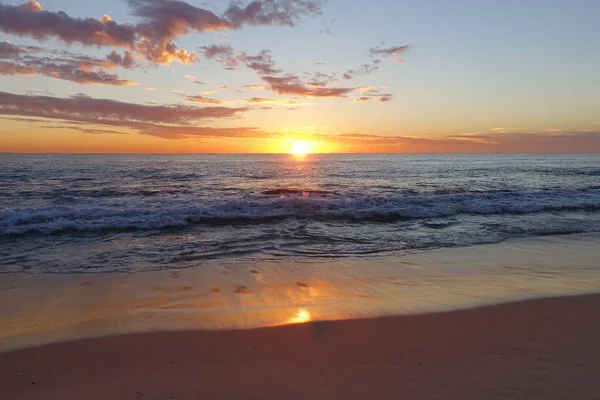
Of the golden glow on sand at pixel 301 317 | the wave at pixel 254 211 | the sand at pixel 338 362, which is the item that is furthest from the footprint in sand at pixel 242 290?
the wave at pixel 254 211

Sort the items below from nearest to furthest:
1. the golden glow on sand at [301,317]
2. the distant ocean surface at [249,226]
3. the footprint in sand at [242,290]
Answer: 1. the golden glow on sand at [301,317]
2. the footprint in sand at [242,290]
3. the distant ocean surface at [249,226]

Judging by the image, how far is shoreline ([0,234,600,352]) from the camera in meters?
5.28

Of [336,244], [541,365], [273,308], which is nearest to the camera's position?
[541,365]

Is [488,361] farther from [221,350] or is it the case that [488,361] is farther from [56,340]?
[56,340]

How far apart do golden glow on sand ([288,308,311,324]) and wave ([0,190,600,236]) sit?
29.9 feet

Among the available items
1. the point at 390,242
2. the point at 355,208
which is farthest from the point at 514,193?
the point at 390,242

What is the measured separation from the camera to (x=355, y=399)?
3387mm

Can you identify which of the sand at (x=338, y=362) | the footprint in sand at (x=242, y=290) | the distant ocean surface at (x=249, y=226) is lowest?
the distant ocean surface at (x=249, y=226)

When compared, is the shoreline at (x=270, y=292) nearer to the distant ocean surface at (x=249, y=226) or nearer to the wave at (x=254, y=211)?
the distant ocean surface at (x=249, y=226)

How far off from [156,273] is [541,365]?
694 centimetres

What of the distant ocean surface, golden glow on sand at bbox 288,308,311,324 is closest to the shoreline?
golden glow on sand at bbox 288,308,311,324

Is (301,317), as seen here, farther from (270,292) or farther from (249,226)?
(249,226)

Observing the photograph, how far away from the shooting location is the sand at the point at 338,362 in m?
3.54

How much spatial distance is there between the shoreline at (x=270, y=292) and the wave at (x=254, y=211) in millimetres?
6226
